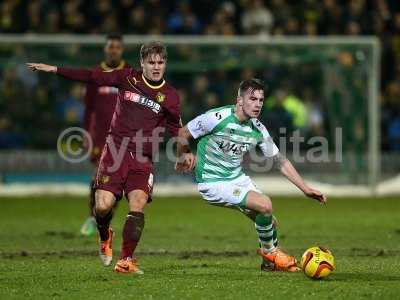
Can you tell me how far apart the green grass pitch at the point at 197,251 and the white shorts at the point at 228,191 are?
27.3 inches

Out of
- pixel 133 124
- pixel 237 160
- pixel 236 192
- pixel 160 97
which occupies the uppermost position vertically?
pixel 160 97

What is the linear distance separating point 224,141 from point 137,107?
37.2 inches

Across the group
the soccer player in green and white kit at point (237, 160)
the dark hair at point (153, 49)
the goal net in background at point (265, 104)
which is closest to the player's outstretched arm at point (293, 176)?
the soccer player in green and white kit at point (237, 160)

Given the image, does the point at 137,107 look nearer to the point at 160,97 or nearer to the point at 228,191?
the point at 160,97

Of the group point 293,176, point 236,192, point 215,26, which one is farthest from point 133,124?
point 215,26

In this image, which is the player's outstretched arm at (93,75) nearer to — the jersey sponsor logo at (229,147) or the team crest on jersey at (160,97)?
the team crest on jersey at (160,97)

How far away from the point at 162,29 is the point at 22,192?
191 inches

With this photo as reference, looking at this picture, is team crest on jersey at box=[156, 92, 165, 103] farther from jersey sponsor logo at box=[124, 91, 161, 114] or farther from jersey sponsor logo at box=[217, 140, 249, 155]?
jersey sponsor logo at box=[217, 140, 249, 155]

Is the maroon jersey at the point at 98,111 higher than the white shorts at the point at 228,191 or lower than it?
higher

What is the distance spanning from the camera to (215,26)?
23.2 meters

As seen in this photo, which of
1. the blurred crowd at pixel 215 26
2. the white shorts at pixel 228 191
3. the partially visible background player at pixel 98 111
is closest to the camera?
the white shorts at pixel 228 191

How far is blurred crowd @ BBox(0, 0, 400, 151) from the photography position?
68.8 ft

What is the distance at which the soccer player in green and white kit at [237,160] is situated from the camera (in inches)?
399

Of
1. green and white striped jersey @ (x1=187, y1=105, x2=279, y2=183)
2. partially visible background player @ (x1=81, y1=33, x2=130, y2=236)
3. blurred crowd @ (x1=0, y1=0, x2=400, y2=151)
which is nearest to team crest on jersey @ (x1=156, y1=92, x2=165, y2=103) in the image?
green and white striped jersey @ (x1=187, y1=105, x2=279, y2=183)
